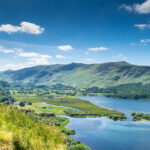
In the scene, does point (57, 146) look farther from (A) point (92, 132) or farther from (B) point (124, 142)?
(A) point (92, 132)

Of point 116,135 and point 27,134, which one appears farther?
point 116,135

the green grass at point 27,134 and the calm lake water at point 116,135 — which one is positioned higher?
the green grass at point 27,134

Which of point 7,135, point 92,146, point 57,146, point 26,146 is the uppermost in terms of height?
point 7,135

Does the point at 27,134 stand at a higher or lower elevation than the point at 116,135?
higher

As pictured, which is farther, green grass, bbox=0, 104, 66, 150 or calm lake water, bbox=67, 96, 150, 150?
calm lake water, bbox=67, 96, 150, 150

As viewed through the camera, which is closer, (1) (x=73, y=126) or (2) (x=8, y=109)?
(2) (x=8, y=109)

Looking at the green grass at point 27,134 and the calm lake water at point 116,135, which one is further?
the calm lake water at point 116,135

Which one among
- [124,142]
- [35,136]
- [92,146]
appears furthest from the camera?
[124,142]

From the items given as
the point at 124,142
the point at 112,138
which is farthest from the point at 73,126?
the point at 124,142

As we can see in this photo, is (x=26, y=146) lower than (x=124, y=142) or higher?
higher

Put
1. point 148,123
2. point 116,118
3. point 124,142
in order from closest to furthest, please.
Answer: point 124,142
point 148,123
point 116,118

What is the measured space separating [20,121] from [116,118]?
407 ft

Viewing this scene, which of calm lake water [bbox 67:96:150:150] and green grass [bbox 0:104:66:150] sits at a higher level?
green grass [bbox 0:104:66:150]

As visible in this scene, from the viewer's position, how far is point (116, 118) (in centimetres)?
12812
